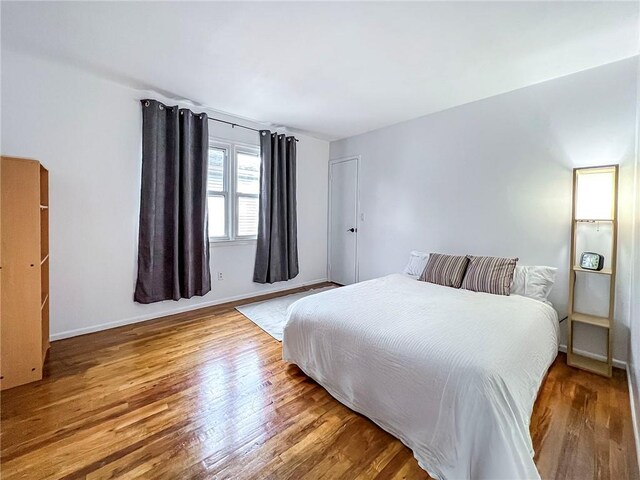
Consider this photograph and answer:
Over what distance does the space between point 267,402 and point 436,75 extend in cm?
297

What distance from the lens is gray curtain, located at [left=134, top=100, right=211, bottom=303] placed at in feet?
9.46

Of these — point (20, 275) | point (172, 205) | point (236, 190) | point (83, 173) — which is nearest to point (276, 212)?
point (236, 190)

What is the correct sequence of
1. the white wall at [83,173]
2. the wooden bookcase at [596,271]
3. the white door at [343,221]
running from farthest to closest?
the white door at [343,221]
the white wall at [83,173]
the wooden bookcase at [596,271]

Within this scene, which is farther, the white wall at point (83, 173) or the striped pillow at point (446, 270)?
the striped pillow at point (446, 270)

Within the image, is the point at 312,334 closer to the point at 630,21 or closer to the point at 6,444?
the point at 6,444

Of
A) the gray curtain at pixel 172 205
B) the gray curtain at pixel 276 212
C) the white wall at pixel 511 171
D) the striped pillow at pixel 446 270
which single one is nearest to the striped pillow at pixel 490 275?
the striped pillow at pixel 446 270

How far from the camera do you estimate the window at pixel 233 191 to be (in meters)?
3.59

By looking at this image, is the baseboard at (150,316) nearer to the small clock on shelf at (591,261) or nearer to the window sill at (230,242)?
the window sill at (230,242)

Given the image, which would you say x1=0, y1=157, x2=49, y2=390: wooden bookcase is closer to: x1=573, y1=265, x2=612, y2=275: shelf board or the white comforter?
the white comforter

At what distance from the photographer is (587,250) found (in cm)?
230

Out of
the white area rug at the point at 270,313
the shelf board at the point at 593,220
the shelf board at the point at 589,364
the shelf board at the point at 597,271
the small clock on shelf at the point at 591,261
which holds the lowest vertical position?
the shelf board at the point at 589,364

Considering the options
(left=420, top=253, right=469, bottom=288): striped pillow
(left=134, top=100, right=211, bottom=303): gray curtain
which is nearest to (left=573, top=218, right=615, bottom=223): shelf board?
(left=420, top=253, right=469, bottom=288): striped pillow

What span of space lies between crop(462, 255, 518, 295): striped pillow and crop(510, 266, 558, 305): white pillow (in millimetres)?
98

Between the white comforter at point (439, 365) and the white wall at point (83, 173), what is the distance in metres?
2.06
